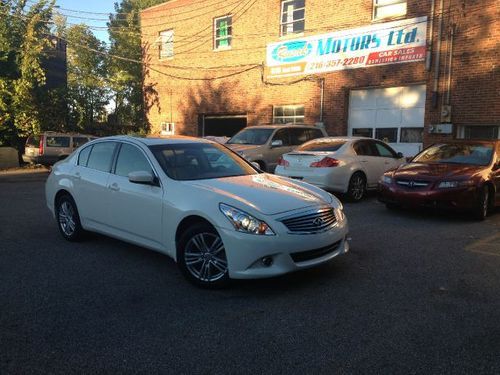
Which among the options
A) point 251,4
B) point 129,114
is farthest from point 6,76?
point 251,4

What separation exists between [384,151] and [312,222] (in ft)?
23.6

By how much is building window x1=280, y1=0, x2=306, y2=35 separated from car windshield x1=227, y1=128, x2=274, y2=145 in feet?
21.9

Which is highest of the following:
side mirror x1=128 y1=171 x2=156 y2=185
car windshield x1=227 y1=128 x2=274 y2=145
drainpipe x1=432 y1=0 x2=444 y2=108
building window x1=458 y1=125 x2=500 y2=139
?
drainpipe x1=432 y1=0 x2=444 y2=108

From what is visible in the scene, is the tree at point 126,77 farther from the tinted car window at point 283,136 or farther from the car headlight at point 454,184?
the car headlight at point 454,184

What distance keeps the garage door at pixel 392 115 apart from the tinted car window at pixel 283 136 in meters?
4.53

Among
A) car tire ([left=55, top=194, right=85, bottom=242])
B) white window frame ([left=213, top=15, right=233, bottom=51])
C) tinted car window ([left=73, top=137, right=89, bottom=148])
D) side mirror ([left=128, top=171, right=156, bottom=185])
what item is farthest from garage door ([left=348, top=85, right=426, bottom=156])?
side mirror ([left=128, top=171, right=156, bottom=185])

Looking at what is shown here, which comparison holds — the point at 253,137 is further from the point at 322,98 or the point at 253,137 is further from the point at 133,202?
the point at 133,202

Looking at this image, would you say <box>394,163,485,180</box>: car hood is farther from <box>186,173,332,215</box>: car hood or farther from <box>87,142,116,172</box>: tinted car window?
<box>87,142,116,172</box>: tinted car window

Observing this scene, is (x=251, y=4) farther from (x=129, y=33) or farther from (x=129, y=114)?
(x=129, y=33)

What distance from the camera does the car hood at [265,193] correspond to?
443 cm

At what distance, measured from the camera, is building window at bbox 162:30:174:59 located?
22.7 metres

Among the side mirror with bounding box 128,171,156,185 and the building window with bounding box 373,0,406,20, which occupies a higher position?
the building window with bounding box 373,0,406,20

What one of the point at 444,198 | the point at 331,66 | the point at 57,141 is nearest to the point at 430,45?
the point at 331,66

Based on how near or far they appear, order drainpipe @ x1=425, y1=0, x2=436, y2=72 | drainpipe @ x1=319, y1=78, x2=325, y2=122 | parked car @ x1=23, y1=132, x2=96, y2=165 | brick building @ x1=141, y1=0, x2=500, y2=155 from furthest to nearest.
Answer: parked car @ x1=23, y1=132, x2=96, y2=165 < drainpipe @ x1=319, y1=78, x2=325, y2=122 < drainpipe @ x1=425, y1=0, x2=436, y2=72 < brick building @ x1=141, y1=0, x2=500, y2=155
